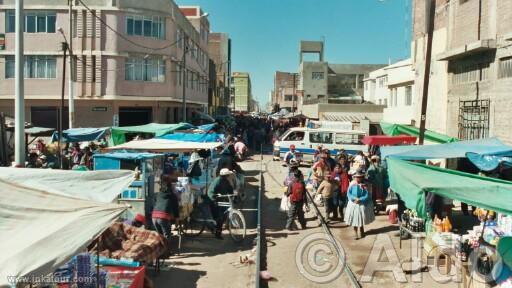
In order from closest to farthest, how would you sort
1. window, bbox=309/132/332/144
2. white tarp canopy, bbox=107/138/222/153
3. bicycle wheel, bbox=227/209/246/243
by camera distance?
1. bicycle wheel, bbox=227/209/246/243
2. white tarp canopy, bbox=107/138/222/153
3. window, bbox=309/132/332/144

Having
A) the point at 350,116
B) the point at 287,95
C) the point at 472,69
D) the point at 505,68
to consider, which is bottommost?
the point at 350,116

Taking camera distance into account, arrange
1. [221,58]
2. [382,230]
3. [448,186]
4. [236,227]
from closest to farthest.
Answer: [448,186]
[236,227]
[382,230]
[221,58]

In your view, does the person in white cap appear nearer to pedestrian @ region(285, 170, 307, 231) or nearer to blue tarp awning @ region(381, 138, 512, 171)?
pedestrian @ region(285, 170, 307, 231)

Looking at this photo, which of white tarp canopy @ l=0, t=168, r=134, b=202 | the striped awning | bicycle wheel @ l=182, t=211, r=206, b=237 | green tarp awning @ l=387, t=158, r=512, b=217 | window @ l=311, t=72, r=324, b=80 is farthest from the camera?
window @ l=311, t=72, r=324, b=80

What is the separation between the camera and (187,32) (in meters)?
42.2

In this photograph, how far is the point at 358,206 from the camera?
11367mm

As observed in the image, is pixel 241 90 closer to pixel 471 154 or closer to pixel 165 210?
pixel 471 154

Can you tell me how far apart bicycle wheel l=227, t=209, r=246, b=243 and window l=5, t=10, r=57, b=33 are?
2716 centimetres

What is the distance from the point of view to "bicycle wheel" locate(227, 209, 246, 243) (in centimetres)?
1106

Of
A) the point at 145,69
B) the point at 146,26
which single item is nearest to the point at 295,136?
the point at 145,69

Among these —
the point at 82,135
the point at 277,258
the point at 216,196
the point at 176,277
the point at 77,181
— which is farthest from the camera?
the point at 82,135

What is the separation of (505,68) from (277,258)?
944cm

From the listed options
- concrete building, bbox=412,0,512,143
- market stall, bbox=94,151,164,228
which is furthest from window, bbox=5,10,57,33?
market stall, bbox=94,151,164,228

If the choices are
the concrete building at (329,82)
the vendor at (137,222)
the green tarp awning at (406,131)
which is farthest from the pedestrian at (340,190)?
the concrete building at (329,82)
